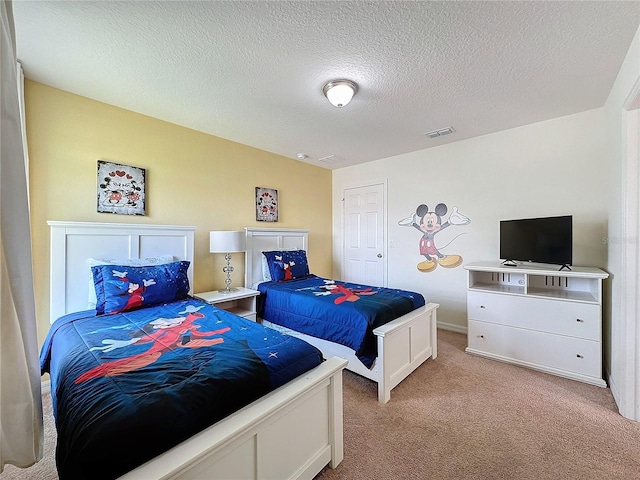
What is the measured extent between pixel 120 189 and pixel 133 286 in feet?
3.55

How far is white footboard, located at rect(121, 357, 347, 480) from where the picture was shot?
96 centimetres

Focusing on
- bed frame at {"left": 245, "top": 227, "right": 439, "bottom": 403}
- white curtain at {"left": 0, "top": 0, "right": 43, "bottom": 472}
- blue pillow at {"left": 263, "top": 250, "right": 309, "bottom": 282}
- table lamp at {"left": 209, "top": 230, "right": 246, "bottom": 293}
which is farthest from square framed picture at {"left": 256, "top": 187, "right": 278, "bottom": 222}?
white curtain at {"left": 0, "top": 0, "right": 43, "bottom": 472}

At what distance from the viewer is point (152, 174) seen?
9.45ft

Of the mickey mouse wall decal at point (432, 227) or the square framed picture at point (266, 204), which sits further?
the square framed picture at point (266, 204)

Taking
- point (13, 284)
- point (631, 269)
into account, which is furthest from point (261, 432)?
point (631, 269)

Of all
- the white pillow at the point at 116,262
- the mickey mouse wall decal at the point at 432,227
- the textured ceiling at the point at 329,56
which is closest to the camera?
the textured ceiling at the point at 329,56

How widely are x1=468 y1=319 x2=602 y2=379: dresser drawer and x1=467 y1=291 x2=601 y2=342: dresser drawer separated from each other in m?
0.06

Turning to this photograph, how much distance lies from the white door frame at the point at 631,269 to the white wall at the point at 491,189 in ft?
2.88

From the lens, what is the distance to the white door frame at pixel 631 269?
73.3 inches

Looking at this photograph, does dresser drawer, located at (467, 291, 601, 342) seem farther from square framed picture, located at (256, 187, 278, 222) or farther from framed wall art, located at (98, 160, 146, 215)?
framed wall art, located at (98, 160, 146, 215)

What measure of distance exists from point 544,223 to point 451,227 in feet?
3.49

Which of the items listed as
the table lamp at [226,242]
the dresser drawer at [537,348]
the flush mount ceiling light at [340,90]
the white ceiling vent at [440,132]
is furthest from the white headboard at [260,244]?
the dresser drawer at [537,348]

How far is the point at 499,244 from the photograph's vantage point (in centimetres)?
329

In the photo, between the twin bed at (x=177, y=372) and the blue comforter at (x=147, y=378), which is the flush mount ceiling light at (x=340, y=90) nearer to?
the twin bed at (x=177, y=372)
